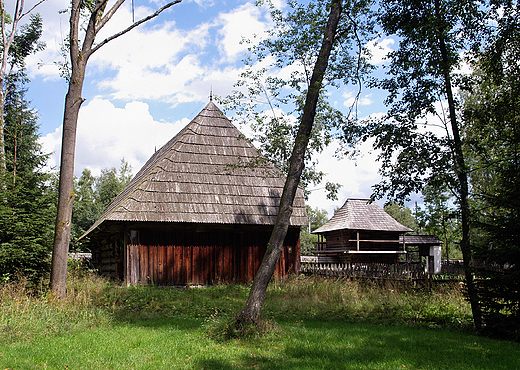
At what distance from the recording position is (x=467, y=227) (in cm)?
834

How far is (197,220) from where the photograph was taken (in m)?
13.4

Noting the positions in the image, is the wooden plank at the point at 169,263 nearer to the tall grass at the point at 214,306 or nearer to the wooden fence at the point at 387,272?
the tall grass at the point at 214,306

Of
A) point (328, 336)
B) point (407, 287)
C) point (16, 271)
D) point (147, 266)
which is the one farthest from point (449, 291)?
point (16, 271)

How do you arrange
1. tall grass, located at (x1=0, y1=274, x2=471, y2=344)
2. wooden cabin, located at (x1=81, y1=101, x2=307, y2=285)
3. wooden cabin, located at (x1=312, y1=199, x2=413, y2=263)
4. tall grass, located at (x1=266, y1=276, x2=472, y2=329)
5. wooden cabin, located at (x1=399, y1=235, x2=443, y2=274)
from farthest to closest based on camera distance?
1. wooden cabin, located at (x1=399, y1=235, x2=443, y2=274)
2. wooden cabin, located at (x1=312, y1=199, x2=413, y2=263)
3. wooden cabin, located at (x1=81, y1=101, x2=307, y2=285)
4. tall grass, located at (x1=266, y1=276, x2=472, y2=329)
5. tall grass, located at (x1=0, y1=274, x2=471, y2=344)

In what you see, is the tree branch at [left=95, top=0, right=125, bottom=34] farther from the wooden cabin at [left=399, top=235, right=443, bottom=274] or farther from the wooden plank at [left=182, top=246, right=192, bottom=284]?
the wooden cabin at [left=399, top=235, right=443, bottom=274]

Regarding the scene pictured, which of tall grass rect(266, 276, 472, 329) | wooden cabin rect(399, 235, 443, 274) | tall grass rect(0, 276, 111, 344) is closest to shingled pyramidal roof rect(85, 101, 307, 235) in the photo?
tall grass rect(266, 276, 472, 329)

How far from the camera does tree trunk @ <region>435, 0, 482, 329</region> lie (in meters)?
7.71

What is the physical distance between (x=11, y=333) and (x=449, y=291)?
9.64 metres

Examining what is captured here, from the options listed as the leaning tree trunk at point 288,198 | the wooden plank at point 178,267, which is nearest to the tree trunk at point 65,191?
the leaning tree trunk at point 288,198

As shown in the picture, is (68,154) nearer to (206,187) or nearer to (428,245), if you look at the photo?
(206,187)

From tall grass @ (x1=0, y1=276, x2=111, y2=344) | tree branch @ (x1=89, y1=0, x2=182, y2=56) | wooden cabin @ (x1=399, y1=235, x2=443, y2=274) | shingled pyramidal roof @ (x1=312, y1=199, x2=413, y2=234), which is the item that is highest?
tree branch @ (x1=89, y1=0, x2=182, y2=56)

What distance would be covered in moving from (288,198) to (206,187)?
6.66m

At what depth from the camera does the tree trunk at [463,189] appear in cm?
771

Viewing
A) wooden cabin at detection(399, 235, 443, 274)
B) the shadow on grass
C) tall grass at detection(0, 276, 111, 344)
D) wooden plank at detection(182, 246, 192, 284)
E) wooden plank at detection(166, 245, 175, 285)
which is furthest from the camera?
wooden cabin at detection(399, 235, 443, 274)
